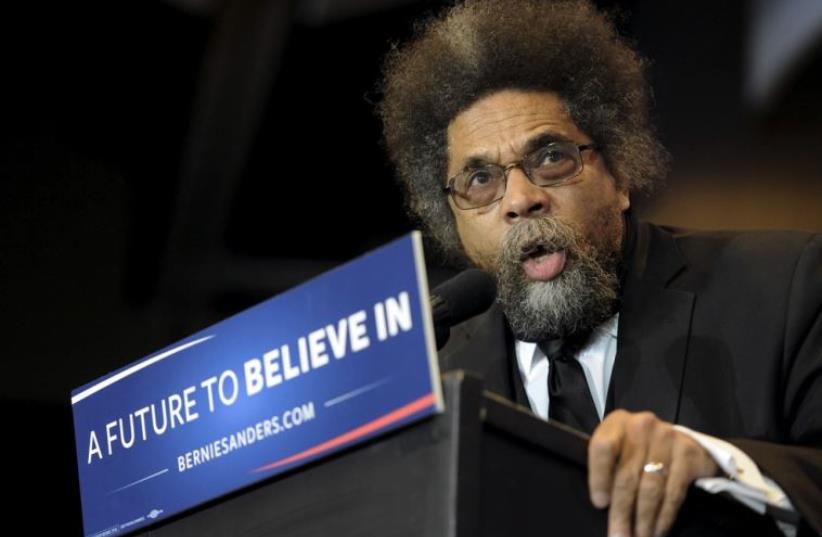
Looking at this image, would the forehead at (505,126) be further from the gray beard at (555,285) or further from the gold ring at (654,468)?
the gold ring at (654,468)

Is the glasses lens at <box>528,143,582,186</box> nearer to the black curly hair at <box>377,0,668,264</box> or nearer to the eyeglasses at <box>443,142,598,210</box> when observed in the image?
the eyeglasses at <box>443,142,598,210</box>

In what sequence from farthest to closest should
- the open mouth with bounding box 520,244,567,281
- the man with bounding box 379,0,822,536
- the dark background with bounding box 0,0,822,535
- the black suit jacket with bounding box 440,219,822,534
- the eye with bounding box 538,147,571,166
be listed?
1. the dark background with bounding box 0,0,822,535
2. the eye with bounding box 538,147,571,166
3. the open mouth with bounding box 520,244,567,281
4. the black suit jacket with bounding box 440,219,822,534
5. the man with bounding box 379,0,822,536

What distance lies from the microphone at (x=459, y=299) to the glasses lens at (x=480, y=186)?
68cm

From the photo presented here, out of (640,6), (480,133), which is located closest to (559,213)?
(480,133)

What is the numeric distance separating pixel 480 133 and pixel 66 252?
1652 mm

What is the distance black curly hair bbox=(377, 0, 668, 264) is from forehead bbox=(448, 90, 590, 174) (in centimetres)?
3

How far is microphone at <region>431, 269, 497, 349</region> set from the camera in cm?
138

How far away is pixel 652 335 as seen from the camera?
1.90 metres

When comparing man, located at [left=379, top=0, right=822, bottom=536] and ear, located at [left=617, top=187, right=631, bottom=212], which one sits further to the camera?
ear, located at [left=617, top=187, right=631, bottom=212]

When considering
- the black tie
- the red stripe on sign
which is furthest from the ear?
the red stripe on sign

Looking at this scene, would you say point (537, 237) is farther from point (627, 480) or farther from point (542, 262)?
point (627, 480)

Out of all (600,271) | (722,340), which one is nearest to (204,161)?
(600,271)

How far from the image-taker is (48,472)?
10.5 feet

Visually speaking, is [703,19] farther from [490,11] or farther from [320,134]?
[320,134]
